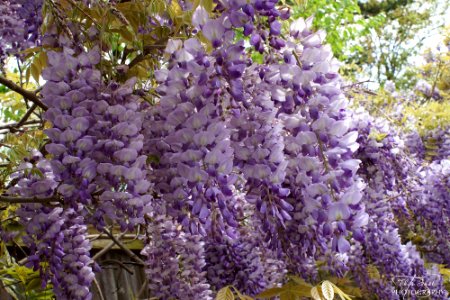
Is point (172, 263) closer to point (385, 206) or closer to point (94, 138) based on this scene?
point (385, 206)

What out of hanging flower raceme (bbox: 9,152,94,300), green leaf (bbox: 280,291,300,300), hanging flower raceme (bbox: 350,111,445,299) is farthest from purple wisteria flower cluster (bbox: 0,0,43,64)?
hanging flower raceme (bbox: 350,111,445,299)

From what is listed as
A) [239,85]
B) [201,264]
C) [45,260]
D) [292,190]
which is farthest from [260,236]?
[239,85]

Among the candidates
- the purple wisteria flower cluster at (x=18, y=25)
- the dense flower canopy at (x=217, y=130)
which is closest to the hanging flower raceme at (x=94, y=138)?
the dense flower canopy at (x=217, y=130)

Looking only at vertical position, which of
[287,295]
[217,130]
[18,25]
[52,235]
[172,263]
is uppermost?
[18,25]

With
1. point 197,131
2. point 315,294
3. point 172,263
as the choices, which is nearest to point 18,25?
point 172,263

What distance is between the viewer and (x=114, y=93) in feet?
5.21

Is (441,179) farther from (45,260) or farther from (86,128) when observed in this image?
(86,128)

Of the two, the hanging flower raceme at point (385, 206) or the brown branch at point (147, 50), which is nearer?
the brown branch at point (147, 50)

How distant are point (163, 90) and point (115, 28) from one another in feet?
0.94

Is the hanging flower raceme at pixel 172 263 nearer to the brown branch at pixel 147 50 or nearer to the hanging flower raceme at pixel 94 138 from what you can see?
the brown branch at pixel 147 50

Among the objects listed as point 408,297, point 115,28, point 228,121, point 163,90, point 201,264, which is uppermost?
point 115,28

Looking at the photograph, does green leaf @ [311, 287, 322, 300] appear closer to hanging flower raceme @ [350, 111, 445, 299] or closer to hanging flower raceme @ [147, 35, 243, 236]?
hanging flower raceme @ [147, 35, 243, 236]

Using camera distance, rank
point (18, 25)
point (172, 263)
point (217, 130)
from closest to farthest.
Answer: point (217, 130) < point (18, 25) < point (172, 263)

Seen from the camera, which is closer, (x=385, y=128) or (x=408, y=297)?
(x=385, y=128)
